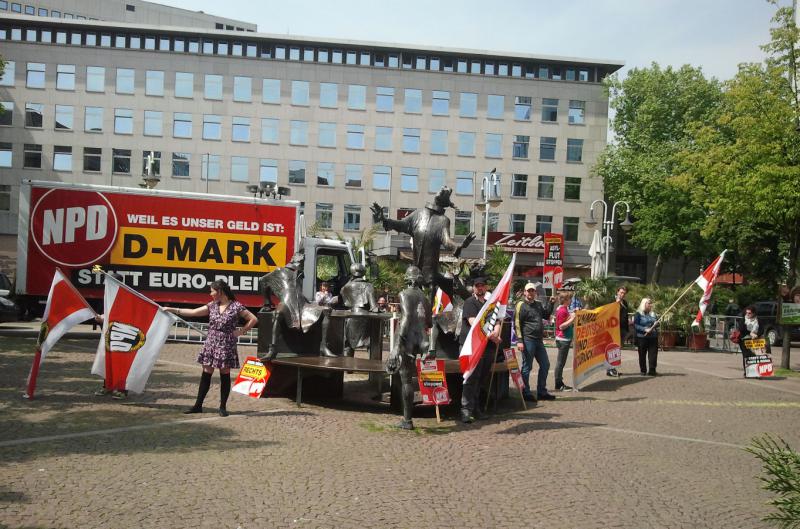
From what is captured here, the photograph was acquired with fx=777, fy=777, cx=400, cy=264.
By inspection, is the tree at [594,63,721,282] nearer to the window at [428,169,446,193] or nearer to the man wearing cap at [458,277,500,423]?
the window at [428,169,446,193]

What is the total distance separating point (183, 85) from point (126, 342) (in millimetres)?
44298

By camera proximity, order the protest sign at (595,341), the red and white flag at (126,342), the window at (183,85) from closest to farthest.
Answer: the red and white flag at (126,342)
the protest sign at (595,341)
the window at (183,85)

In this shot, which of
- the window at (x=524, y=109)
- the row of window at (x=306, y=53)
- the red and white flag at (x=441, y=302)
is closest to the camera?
the red and white flag at (x=441, y=302)

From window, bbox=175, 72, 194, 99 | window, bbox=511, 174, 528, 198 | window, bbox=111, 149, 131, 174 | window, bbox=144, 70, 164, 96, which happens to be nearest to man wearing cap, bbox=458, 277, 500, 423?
window, bbox=511, 174, 528, 198

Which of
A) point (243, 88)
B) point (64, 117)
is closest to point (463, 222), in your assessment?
point (243, 88)

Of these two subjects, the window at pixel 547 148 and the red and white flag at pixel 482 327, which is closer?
the red and white flag at pixel 482 327

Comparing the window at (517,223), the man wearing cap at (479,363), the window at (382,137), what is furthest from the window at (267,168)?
the man wearing cap at (479,363)

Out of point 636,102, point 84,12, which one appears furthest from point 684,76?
point 84,12

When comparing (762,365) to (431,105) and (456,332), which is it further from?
(431,105)

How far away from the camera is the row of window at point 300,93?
51156mm

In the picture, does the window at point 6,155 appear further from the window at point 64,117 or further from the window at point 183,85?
the window at point 183,85

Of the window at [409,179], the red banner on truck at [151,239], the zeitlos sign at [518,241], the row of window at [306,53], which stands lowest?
the red banner on truck at [151,239]

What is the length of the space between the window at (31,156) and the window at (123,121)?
523cm

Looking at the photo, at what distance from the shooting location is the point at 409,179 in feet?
173
